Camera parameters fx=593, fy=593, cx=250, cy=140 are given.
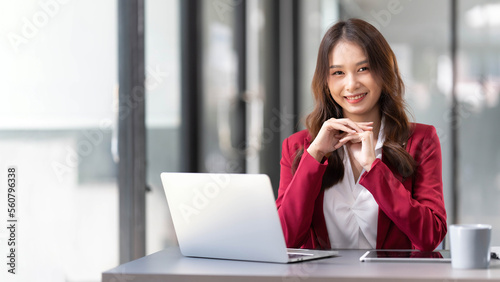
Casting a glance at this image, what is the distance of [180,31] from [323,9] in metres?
1.81

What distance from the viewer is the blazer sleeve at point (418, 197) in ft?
5.74

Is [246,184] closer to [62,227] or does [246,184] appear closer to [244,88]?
[62,227]

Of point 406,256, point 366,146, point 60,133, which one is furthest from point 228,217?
point 60,133

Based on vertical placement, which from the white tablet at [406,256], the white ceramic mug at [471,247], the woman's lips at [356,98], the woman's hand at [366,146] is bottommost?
the white tablet at [406,256]

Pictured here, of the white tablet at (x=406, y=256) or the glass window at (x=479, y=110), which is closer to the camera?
the white tablet at (x=406, y=256)

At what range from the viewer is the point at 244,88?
439 cm

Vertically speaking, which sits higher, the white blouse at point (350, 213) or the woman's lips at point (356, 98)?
the woman's lips at point (356, 98)

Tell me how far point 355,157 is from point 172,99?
1389 millimetres

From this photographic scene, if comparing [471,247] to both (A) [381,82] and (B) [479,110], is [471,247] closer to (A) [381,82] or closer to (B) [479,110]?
(A) [381,82]

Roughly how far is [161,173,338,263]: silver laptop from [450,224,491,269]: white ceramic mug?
34cm

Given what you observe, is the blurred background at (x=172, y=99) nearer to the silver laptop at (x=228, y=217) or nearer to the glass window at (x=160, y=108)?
the glass window at (x=160, y=108)

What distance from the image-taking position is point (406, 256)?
1.46 m

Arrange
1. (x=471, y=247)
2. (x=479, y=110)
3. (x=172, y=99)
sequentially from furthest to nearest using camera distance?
1. (x=479, y=110)
2. (x=172, y=99)
3. (x=471, y=247)

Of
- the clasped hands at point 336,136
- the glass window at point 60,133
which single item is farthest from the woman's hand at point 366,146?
the glass window at point 60,133
